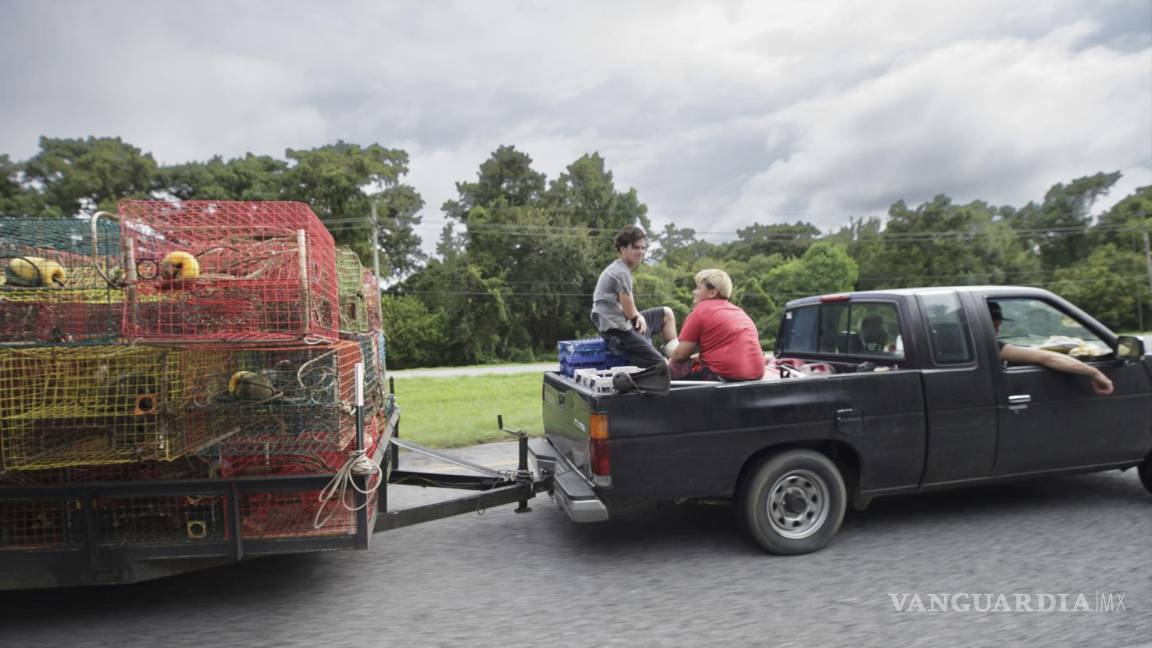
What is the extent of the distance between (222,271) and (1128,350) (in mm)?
6298

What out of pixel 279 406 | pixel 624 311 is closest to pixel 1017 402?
pixel 624 311

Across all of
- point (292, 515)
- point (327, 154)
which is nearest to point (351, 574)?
point (292, 515)

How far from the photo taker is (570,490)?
14.2ft

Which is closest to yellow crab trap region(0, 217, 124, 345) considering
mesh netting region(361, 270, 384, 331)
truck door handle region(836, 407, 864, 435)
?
mesh netting region(361, 270, 384, 331)

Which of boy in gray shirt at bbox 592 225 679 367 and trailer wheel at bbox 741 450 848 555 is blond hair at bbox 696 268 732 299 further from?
trailer wheel at bbox 741 450 848 555

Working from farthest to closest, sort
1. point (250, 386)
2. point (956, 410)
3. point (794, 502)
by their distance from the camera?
point (956, 410)
point (794, 502)
point (250, 386)

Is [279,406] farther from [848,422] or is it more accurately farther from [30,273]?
[848,422]

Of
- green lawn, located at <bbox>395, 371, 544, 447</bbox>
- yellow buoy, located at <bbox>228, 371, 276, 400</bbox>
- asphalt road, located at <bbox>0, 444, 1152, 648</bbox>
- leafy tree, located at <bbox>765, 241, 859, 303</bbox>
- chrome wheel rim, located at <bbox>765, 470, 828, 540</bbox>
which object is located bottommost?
asphalt road, located at <bbox>0, 444, 1152, 648</bbox>

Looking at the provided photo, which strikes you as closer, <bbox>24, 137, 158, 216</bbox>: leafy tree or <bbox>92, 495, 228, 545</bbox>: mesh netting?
<bbox>92, 495, 228, 545</bbox>: mesh netting

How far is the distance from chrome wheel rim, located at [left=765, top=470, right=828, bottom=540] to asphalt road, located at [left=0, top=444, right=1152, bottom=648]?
0.72 feet

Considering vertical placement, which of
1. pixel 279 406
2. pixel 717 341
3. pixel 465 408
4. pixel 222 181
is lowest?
pixel 465 408

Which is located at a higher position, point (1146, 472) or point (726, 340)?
point (726, 340)

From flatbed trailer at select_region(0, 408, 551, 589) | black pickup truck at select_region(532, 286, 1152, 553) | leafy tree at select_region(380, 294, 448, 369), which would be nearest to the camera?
flatbed trailer at select_region(0, 408, 551, 589)

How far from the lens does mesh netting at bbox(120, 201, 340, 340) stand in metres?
3.33
